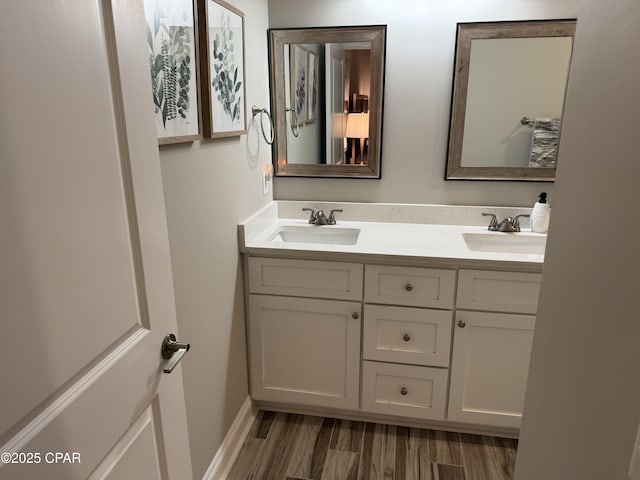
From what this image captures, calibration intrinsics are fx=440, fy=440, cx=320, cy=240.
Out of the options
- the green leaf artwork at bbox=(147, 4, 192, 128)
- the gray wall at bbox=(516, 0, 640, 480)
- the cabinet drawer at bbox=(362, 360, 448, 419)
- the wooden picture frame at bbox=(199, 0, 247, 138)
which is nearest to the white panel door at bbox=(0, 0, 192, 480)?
the green leaf artwork at bbox=(147, 4, 192, 128)

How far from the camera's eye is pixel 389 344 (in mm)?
1928

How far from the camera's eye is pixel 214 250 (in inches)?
64.2

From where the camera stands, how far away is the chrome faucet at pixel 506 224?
7.03ft

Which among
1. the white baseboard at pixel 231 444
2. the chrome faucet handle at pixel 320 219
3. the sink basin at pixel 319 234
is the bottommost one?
the white baseboard at pixel 231 444

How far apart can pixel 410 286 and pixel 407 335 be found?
23 centimetres

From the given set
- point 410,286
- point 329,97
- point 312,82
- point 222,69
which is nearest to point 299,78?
point 312,82

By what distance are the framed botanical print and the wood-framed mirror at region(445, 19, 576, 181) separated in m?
0.72

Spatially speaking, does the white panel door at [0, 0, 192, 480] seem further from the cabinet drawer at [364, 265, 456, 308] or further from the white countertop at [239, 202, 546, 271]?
the cabinet drawer at [364, 265, 456, 308]

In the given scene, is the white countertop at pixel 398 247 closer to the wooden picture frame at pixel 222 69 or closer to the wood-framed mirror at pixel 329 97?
the wood-framed mirror at pixel 329 97

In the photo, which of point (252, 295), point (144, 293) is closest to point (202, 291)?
point (252, 295)

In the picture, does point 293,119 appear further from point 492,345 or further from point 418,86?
point 492,345

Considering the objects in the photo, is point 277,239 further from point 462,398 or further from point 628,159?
point 628,159

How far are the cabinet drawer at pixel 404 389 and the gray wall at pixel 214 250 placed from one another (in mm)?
588

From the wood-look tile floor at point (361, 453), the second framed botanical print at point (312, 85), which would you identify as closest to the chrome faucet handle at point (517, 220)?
the wood-look tile floor at point (361, 453)
